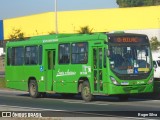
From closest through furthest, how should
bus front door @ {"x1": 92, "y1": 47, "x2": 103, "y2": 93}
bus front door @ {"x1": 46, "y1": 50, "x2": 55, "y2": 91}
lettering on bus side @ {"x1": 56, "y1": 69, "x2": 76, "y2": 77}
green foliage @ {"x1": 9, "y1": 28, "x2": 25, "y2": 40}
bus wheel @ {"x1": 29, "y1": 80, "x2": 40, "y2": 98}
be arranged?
bus front door @ {"x1": 92, "y1": 47, "x2": 103, "y2": 93}, lettering on bus side @ {"x1": 56, "y1": 69, "x2": 76, "y2": 77}, bus front door @ {"x1": 46, "y1": 50, "x2": 55, "y2": 91}, bus wheel @ {"x1": 29, "y1": 80, "x2": 40, "y2": 98}, green foliage @ {"x1": 9, "y1": 28, "x2": 25, "y2": 40}

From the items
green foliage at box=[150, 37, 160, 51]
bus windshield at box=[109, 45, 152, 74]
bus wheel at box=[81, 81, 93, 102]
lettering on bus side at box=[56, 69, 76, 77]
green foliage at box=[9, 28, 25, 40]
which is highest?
green foliage at box=[9, 28, 25, 40]

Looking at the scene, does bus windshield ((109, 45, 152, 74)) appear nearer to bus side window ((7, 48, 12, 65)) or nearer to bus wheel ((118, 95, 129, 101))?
bus wheel ((118, 95, 129, 101))

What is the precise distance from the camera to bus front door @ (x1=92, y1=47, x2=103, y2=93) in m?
23.0

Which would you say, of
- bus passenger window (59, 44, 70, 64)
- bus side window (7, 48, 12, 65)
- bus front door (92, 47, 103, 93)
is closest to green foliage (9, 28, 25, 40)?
bus side window (7, 48, 12, 65)

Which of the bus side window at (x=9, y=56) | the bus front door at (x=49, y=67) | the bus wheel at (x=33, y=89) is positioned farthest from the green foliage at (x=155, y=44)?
the bus front door at (x=49, y=67)

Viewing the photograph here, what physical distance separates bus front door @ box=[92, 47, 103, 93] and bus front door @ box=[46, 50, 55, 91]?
365 centimetres

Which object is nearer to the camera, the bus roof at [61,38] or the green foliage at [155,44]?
the bus roof at [61,38]

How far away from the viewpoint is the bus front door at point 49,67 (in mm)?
26547

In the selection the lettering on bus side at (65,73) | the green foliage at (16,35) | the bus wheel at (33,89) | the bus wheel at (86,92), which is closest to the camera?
the bus wheel at (86,92)

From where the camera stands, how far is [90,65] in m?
23.4

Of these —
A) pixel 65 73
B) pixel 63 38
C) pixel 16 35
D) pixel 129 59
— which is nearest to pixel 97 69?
pixel 129 59

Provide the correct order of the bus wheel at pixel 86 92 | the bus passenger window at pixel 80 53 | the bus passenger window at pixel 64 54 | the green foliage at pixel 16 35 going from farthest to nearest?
the green foliage at pixel 16 35 → the bus passenger window at pixel 64 54 → the bus passenger window at pixel 80 53 → the bus wheel at pixel 86 92

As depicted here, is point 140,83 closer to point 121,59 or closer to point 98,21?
point 121,59

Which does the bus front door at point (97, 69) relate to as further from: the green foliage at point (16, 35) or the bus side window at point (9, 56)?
the green foliage at point (16, 35)
